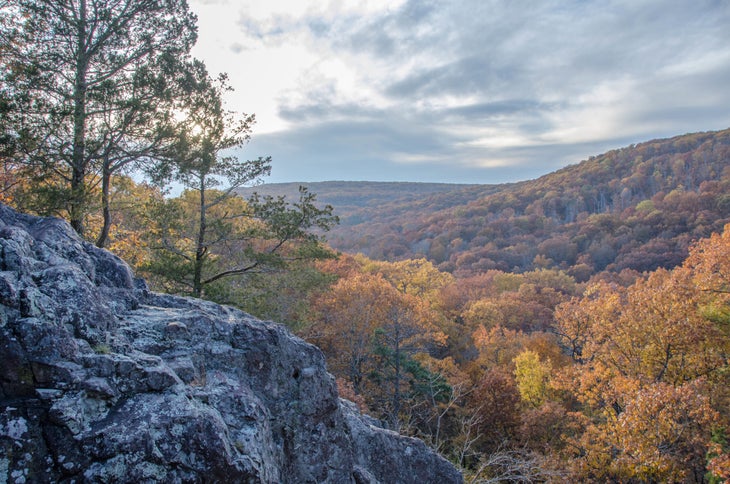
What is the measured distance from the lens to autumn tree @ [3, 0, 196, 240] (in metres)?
9.77

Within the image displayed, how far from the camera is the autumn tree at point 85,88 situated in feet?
32.0

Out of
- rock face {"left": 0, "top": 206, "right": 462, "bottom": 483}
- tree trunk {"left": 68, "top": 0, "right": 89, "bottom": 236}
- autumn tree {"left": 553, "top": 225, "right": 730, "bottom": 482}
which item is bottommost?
autumn tree {"left": 553, "top": 225, "right": 730, "bottom": 482}

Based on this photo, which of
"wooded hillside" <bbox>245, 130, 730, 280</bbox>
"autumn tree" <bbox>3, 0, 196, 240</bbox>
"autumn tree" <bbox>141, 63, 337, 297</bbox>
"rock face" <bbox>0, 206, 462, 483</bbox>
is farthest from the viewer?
"wooded hillside" <bbox>245, 130, 730, 280</bbox>

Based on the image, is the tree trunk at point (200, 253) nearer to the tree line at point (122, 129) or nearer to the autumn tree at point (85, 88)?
the tree line at point (122, 129)

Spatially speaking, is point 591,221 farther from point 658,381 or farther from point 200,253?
point 200,253

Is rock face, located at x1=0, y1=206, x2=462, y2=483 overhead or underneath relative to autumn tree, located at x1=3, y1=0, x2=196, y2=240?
underneath

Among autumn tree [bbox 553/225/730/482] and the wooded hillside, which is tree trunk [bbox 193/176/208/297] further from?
the wooded hillside

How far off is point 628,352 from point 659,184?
119270 millimetres

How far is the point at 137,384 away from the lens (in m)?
3.50

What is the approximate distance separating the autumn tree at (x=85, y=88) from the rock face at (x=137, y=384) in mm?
6431

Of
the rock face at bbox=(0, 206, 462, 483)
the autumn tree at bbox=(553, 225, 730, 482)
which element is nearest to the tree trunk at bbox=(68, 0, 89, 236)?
the rock face at bbox=(0, 206, 462, 483)

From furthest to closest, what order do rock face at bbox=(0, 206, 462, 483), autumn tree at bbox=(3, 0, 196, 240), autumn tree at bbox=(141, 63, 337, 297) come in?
autumn tree at bbox=(141, 63, 337, 297) < autumn tree at bbox=(3, 0, 196, 240) < rock face at bbox=(0, 206, 462, 483)

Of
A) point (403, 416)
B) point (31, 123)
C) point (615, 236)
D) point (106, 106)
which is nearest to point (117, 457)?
point (31, 123)

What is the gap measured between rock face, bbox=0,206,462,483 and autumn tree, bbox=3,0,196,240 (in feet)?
21.1
